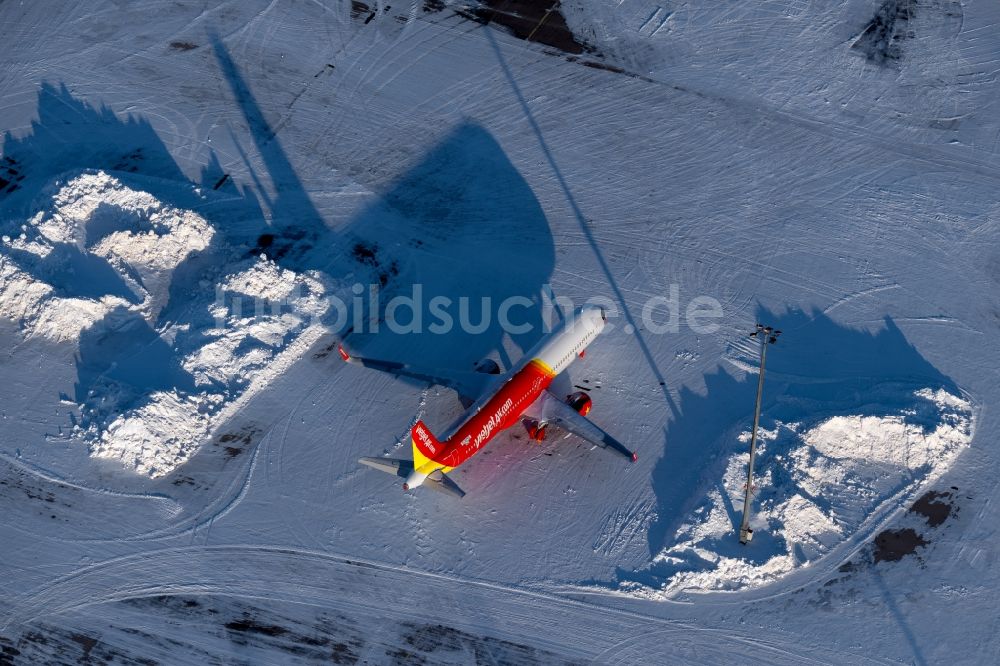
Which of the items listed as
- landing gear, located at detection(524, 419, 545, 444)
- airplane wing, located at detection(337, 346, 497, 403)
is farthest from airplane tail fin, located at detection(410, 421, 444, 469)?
landing gear, located at detection(524, 419, 545, 444)

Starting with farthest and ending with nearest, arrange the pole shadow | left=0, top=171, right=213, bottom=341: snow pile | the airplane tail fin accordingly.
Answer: left=0, top=171, right=213, bottom=341: snow pile → the pole shadow → the airplane tail fin

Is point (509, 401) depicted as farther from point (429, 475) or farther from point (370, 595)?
point (370, 595)

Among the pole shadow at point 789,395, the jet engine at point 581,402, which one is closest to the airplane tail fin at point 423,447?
the jet engine at point 581,402

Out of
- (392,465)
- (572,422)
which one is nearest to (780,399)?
(572,422)

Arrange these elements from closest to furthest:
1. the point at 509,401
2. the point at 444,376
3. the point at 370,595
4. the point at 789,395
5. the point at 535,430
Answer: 1. the point at 370,595
2. the point at 509,401
3. the point at 535,430
4. the point at 789,395
5. the point at 444,376

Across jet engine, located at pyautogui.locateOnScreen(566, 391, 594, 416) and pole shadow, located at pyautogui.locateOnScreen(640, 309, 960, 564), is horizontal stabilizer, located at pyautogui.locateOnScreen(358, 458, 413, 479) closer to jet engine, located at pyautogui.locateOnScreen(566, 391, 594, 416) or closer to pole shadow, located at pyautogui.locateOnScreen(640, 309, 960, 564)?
jet engine, located at pyautogui.locateOnScreen(566, 391, 594, 416)

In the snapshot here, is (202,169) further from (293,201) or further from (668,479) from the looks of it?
(668,479)
